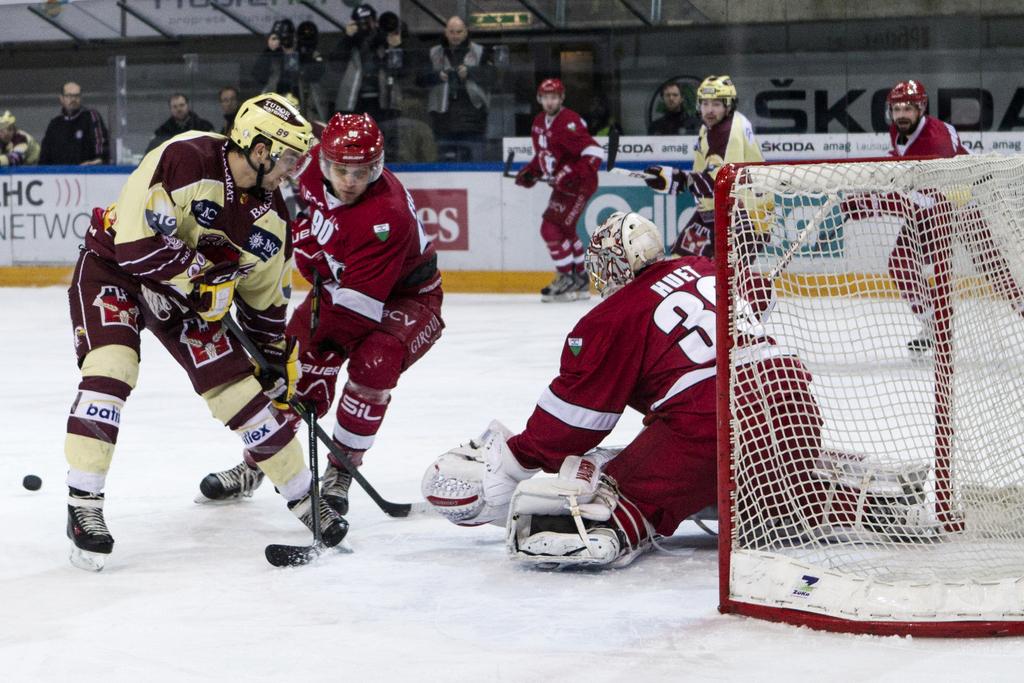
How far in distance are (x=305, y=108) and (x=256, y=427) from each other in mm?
7517

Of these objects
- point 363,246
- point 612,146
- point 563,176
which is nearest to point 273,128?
point 363,246

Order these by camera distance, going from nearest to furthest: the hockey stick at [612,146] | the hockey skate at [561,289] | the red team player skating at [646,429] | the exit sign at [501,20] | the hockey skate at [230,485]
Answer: the red team player skating at [646,429] → the hockey skate at [230,485] → the hockey stick at [612,146] → the hockey skate at [561,289] → the exit sign at [501,20]

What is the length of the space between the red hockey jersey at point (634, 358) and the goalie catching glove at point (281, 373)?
0.74 m

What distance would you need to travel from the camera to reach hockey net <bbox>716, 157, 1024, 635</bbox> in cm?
283

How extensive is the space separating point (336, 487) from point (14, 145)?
319 inches

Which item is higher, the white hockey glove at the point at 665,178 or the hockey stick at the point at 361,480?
the white hockey glove at the point at 665,178

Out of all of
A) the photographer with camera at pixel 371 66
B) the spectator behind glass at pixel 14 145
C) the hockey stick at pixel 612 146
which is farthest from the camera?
the spectator behind glass at pixel 14 145

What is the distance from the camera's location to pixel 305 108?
1062 cm

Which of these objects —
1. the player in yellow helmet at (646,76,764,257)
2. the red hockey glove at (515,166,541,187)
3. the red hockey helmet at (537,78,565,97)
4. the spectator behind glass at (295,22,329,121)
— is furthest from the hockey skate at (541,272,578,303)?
the spectator behind glass at (295,22,329,121)

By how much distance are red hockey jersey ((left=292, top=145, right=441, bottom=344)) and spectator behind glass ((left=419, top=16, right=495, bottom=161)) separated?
6.07 metres

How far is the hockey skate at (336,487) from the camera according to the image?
3869 mm

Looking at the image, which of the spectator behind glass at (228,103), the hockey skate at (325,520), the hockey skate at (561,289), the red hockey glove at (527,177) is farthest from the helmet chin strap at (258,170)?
the spectator behind glass at (228,103)

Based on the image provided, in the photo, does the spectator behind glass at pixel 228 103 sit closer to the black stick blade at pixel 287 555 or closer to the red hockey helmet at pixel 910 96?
the red hockey helmet at pixel 910 96

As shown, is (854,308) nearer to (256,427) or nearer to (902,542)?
(902,542)
